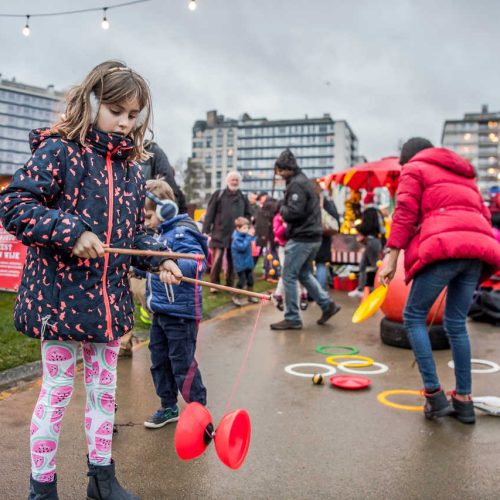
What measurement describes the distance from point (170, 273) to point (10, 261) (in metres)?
6.32

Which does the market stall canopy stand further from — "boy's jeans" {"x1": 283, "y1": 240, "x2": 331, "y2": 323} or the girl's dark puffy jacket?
the girl's dark puffy jacket

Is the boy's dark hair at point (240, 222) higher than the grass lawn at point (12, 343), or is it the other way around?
the boy's dark hair at point (240, 222)

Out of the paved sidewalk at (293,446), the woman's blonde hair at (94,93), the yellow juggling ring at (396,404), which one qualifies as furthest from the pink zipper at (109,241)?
the yellow juggling ring at (396,404)

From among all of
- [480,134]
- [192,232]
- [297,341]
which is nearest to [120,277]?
[192,232]

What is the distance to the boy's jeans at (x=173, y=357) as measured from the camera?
347cm

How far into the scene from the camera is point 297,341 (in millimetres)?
6285

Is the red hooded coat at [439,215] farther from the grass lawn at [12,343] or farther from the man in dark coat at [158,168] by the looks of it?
the grass lawn at [12,343]

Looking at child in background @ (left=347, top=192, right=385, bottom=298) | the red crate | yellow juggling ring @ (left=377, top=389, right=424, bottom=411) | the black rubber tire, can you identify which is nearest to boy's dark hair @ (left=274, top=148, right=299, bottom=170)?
the black rubber tire

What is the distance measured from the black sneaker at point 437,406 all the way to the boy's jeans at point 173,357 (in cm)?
149

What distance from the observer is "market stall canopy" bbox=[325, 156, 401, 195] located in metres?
13.8

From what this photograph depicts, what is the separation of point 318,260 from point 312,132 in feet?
509

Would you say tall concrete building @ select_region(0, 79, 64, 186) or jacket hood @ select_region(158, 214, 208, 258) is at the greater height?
tall concrete building @ select_region(0, 79, 64, 186)

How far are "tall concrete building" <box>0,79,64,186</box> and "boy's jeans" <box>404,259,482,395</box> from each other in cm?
13665

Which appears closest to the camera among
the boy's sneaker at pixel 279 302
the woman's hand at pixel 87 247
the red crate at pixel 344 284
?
the woman's hand at pixel 87 247
